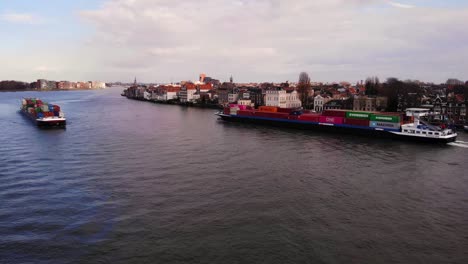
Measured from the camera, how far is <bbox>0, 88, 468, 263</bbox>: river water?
10.1 m

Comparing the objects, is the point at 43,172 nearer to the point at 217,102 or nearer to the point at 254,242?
the point at 254,242

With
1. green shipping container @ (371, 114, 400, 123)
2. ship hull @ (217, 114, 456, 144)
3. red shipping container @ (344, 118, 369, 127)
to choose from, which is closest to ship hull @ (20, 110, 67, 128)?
ship hull @ (217, 114, 456, 144)

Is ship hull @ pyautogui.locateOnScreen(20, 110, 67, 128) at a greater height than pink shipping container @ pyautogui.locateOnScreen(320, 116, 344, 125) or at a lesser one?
lesser

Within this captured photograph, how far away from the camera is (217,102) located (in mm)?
78188

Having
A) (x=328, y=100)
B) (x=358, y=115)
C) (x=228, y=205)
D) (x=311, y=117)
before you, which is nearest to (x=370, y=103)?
(x=328, y=100)

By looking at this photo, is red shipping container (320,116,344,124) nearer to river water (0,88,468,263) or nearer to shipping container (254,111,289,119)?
shipping container (254,111,289,119)

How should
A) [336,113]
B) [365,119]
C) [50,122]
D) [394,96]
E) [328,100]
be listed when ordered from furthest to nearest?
1. [328,100]
2. [394,96]
3. [336,113]
4. [50,122]
5. [365,119]

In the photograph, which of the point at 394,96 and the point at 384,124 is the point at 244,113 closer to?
the point at 384,124

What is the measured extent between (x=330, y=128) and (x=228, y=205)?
2580 cm

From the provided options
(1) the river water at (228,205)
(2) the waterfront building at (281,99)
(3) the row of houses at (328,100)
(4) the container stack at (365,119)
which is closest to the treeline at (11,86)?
(3) the row of houses at (328,100)

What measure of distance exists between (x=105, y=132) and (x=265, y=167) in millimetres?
19247

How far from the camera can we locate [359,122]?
115 ft

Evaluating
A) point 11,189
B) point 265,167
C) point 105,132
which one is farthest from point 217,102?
point 11,189

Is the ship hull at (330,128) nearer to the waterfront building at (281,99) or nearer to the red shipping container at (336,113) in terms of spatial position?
the red shipping container at (336,113)
